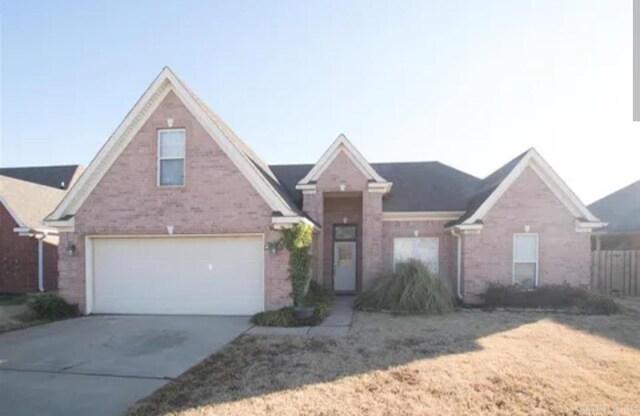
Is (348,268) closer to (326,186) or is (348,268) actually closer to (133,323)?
(326,186)

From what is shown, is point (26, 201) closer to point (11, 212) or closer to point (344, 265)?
point (11, 212)

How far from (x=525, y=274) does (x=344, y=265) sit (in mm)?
6940

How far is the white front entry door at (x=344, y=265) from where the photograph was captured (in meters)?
16.6

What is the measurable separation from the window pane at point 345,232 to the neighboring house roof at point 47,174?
918 inches

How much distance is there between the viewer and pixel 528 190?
1330 cm

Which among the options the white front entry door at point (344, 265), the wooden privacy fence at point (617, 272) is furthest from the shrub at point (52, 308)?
the wooden privacy fence at point (617, 272)

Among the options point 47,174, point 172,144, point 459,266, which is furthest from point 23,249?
point 459,266

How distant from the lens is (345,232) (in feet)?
54.9

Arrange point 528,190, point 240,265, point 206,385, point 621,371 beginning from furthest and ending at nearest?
1. point 528,190
2. point 240,265
3. point 621,371
4. point 206,385

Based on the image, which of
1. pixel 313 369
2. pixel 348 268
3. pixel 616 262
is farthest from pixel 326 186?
pixel 616 262

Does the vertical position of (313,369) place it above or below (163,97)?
below

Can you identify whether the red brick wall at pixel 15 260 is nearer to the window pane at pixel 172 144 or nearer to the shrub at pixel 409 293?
the window pane at pixel 172 144

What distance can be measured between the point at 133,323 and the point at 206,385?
577cm

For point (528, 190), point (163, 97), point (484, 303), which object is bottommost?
point (484, 303)
